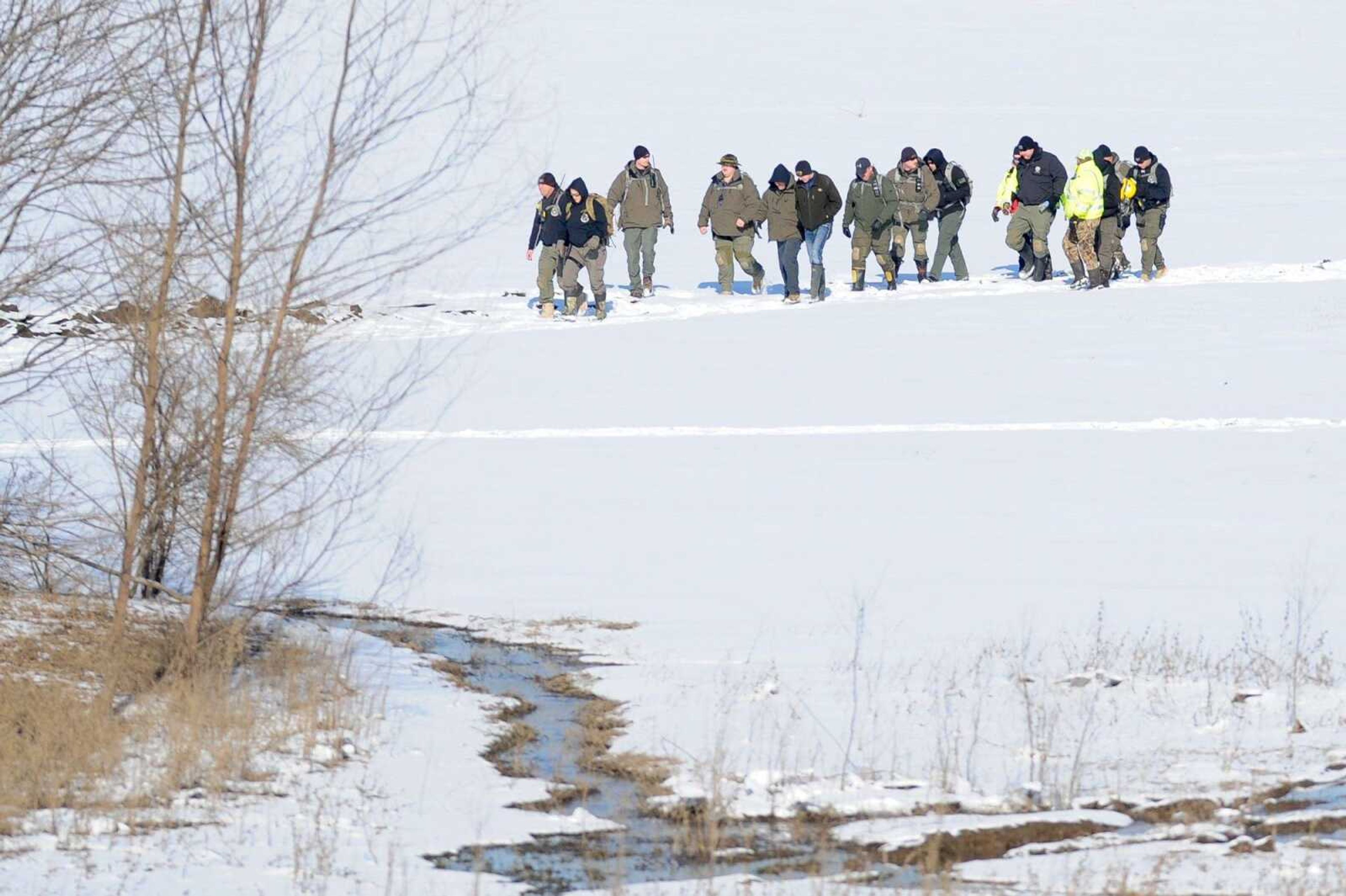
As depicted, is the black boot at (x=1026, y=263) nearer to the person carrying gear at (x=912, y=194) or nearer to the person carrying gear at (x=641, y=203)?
the person carrying gear at (x=912, y=194)

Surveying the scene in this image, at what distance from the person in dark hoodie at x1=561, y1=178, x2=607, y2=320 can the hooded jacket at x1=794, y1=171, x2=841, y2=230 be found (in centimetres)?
250

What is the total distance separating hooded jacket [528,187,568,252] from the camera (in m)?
22.1

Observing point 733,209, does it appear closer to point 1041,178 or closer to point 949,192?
point 949,192

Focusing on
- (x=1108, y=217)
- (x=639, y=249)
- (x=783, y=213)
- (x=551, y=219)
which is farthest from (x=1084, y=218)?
(x=551, y=219)

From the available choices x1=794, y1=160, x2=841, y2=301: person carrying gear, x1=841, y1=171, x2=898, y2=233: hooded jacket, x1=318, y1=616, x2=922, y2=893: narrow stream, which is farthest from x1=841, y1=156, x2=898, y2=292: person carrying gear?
x1=318, y1=616, x2=922, y2=893: narrow stream

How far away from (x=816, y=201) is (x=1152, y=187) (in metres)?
4.20

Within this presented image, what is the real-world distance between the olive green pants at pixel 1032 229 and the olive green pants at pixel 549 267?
5.80 metres

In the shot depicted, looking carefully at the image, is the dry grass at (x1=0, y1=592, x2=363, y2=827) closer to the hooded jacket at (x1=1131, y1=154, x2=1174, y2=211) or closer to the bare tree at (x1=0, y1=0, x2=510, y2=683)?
the bare tree at (x1=0, y1=0, x2=510, y2=683)

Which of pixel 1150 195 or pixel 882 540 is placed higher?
pixel 1150 195

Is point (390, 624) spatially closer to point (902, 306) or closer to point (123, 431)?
point (123, 431)

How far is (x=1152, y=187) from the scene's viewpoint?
22.3m

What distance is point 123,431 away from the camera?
10.5 m

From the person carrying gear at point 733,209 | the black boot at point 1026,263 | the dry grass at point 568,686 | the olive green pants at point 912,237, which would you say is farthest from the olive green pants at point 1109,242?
the dry grass at point 568,686

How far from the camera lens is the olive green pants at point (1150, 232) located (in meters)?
22.7
